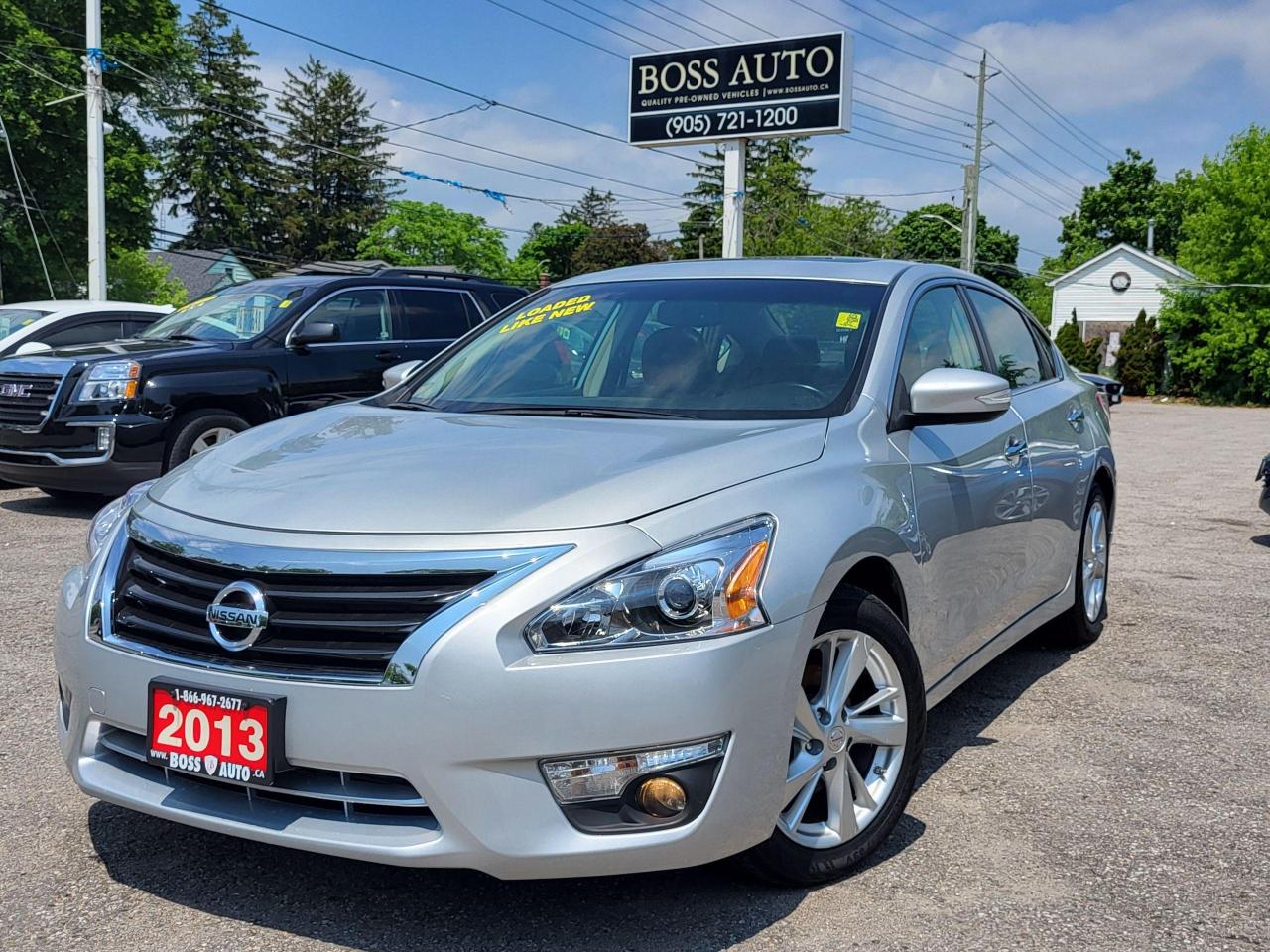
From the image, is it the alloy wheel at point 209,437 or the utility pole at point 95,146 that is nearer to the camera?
the alloy wheel at point 209,437

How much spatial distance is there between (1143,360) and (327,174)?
163 feet

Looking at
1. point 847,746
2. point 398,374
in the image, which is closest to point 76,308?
point 398,374

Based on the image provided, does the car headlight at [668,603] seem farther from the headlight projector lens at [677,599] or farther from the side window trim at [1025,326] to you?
the side window trim at [1025,326]

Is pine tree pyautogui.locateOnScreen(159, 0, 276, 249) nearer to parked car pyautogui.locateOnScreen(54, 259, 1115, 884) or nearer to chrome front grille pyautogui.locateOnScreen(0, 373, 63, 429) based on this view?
chrome front grille pyautogui.locateOnScreen(0, 373, 63, 429)

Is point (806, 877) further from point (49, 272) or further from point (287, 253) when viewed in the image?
point (287, 253)

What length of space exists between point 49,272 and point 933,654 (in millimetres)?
38829

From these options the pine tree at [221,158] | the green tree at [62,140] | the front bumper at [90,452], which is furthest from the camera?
the pine tree at [221,158]

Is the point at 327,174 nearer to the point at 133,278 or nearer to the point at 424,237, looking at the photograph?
the point at 424,237

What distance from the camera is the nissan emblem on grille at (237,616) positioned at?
2660 millimetres

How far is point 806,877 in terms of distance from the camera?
9.92 feet

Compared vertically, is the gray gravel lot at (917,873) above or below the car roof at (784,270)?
A: below

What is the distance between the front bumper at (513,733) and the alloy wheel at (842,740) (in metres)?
0.26

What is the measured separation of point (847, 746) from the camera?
3.12m

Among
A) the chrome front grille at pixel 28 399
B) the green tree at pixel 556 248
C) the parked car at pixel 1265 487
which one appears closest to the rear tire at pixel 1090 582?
the parked car at pixel 1265 487
